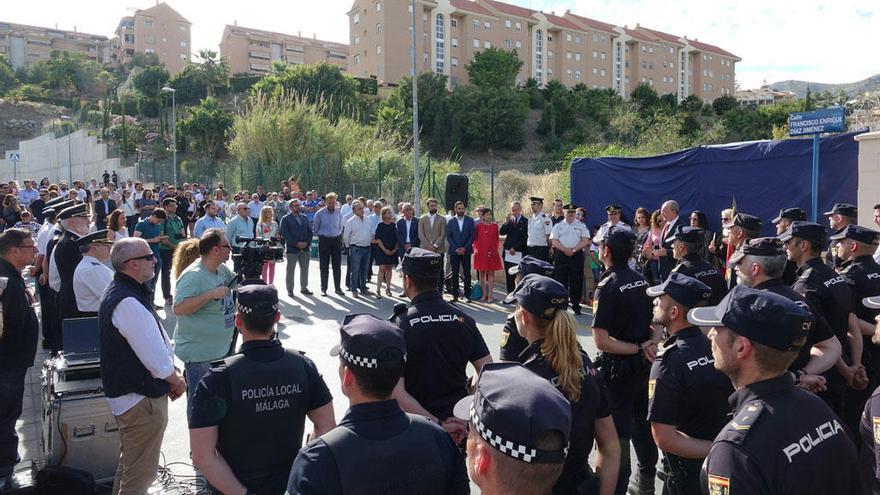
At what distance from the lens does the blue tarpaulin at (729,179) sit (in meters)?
10.6

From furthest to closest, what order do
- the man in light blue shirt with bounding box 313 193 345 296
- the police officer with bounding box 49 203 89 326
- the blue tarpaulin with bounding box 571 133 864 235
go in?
the man in light blue shirt with bounding box 313 193 345 296 → the blue tarpaulin with bounding box 571 133 864 235 → the police officer with bounding box 49 203 89 326

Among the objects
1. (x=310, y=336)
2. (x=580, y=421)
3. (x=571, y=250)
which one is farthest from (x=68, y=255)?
(x=571, y=250)

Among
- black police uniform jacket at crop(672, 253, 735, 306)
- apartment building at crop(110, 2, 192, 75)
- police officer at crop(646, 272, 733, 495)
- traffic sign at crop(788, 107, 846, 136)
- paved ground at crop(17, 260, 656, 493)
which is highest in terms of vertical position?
apartment building at crop(110, 2, 192, 75)

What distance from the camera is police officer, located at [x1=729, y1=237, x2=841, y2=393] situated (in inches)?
165

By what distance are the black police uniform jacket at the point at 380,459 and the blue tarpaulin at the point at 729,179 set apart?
1055 centimetres

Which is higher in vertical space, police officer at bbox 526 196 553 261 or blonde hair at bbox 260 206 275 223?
blonde hair at bbox 260 206 275 223

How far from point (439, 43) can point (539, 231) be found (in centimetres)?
7173

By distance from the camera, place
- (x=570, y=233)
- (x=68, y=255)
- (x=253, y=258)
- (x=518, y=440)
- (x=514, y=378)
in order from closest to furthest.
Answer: (x=518, y=440) → (x=514, y=378) → (x=253, y=258) → (x=68, y=255) → (x=570, y=233)

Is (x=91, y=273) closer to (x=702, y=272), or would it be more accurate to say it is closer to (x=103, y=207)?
(x=702, y=272)

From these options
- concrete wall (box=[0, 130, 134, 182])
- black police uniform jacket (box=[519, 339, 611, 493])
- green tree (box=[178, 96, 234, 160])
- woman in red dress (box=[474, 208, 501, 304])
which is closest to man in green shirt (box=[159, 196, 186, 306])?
woman in red dress (box=[474, 208, 501, 304])

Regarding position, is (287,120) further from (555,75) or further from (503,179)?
(555,75)

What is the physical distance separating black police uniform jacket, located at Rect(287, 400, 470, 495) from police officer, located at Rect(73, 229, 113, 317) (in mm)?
4388

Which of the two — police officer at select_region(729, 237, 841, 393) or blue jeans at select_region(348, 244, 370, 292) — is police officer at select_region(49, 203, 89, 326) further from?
blue jeans at select_region(348, 244, 370, 292)

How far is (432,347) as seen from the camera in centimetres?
367
